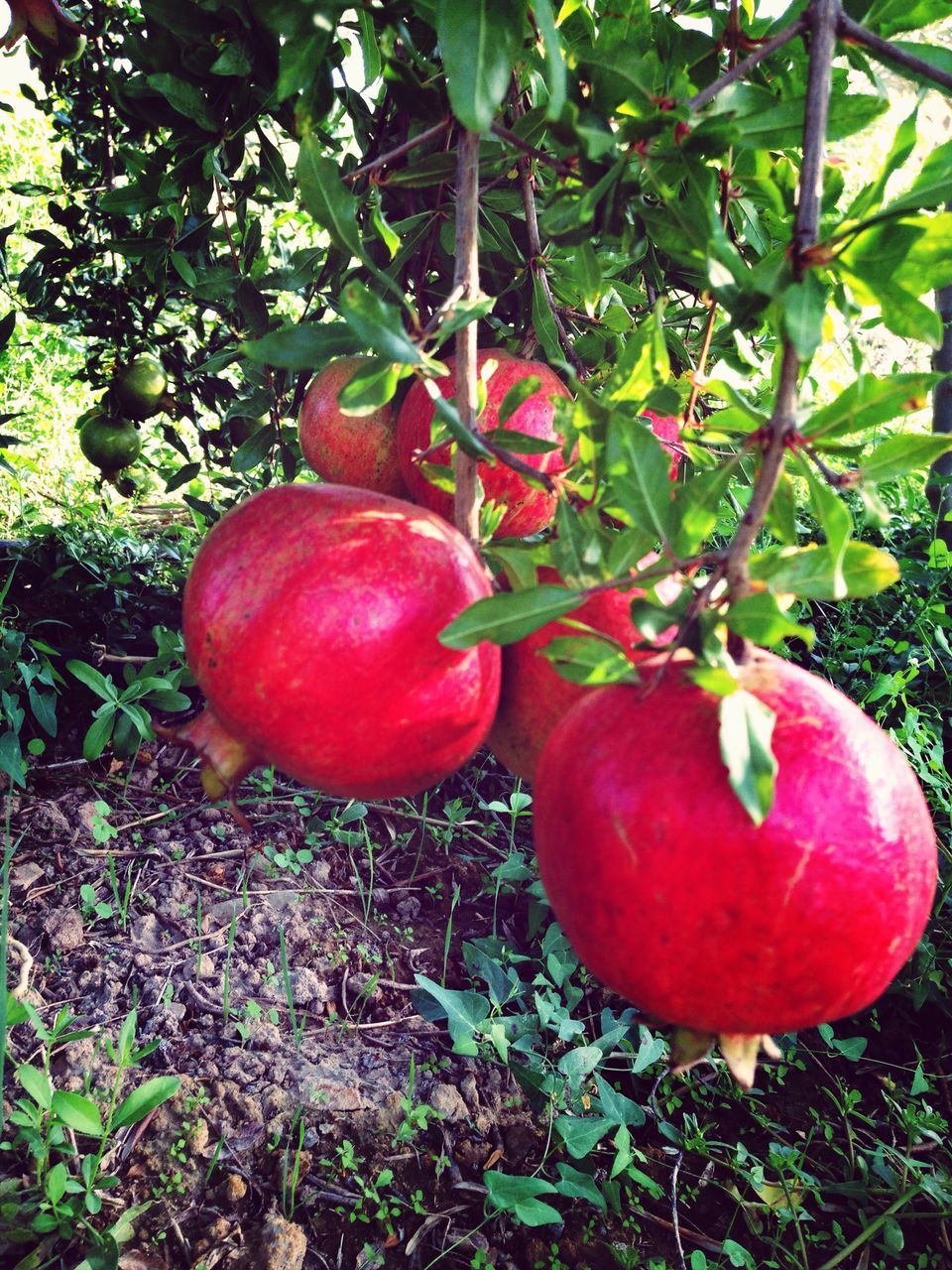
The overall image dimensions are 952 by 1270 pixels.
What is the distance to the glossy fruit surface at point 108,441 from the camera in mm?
2377

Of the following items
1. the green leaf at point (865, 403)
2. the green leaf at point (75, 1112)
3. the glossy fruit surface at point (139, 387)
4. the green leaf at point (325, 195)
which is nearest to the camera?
the green leaf at point (865, 403)

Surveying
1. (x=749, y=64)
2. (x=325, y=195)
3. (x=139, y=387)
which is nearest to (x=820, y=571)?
(x=749, y=64)

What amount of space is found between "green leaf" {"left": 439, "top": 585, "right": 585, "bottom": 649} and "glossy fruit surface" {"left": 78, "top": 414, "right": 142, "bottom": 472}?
76.6 inches

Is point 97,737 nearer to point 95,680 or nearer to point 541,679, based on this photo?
point 95,680

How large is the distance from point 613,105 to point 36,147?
5.93 m

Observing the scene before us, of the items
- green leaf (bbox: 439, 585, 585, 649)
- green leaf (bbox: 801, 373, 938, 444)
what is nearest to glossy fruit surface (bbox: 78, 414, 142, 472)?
green leaf (bbox: 439, 585, 585, 649)

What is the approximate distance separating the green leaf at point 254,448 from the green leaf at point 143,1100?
0.94 m

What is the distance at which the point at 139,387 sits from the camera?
7.50 ft

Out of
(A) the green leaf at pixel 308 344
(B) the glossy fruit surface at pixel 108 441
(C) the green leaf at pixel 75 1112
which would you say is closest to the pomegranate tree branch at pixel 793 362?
(A) the green leaf at pixel 308 344

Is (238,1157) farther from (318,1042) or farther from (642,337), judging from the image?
(642,337)

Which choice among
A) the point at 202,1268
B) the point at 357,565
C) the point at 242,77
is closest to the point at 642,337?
the point at 357,565

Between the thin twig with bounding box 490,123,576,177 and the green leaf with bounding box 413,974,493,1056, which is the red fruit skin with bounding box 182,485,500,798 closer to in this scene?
the thin twig with bounding box 490,123,576,177

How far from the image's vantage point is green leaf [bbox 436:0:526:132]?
29.3 inches

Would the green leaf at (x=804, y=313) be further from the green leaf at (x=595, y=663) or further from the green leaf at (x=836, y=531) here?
the green leaf at (x=595, y=663)
